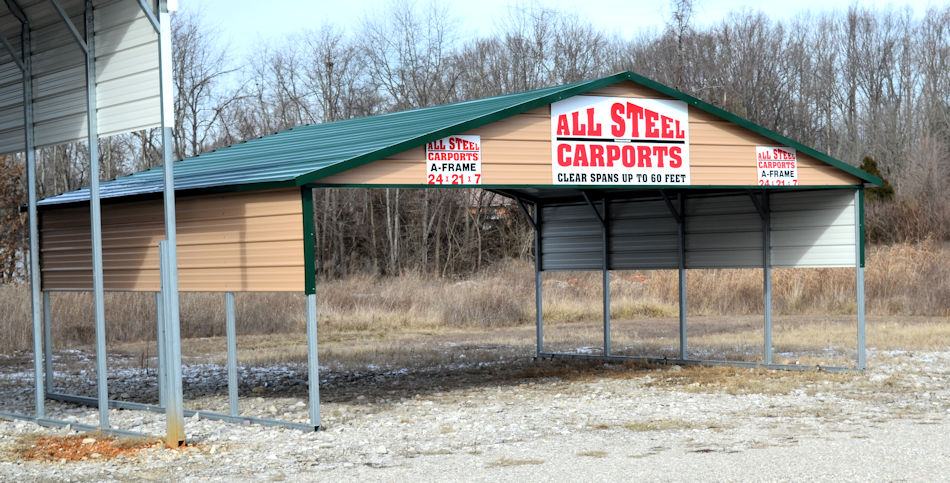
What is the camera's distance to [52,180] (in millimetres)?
42688

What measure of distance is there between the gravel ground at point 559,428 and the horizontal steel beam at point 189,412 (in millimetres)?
126

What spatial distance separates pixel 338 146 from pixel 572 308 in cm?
1659

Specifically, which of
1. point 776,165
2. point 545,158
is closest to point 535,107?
point 545,158

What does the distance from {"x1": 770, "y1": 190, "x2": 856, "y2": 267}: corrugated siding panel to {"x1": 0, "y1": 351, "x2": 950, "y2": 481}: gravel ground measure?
164 centimetres

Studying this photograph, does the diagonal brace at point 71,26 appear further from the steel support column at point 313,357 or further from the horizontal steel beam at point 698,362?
the horizontal steel beam at point 698,362

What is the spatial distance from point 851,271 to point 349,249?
20544 mm

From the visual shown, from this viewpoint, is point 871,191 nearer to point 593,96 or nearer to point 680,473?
point 593,96

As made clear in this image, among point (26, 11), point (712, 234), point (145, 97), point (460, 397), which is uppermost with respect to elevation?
point (26, 11)

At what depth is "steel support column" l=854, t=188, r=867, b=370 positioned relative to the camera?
15083mm

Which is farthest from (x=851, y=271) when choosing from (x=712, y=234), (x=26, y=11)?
(x=26, y=11)

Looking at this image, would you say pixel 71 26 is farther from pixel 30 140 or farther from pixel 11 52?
pixel 30 140

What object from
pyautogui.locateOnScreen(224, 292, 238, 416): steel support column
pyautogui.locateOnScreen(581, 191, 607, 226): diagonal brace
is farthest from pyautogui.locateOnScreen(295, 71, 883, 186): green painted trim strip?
pyautogui.locateOnScreen(581, 191, 607, 226): diagonal brace

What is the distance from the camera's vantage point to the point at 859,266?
1519cm

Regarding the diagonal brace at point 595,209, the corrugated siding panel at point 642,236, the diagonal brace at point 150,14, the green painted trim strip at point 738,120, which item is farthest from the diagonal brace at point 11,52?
the corrugated siding panel at point 642,236
